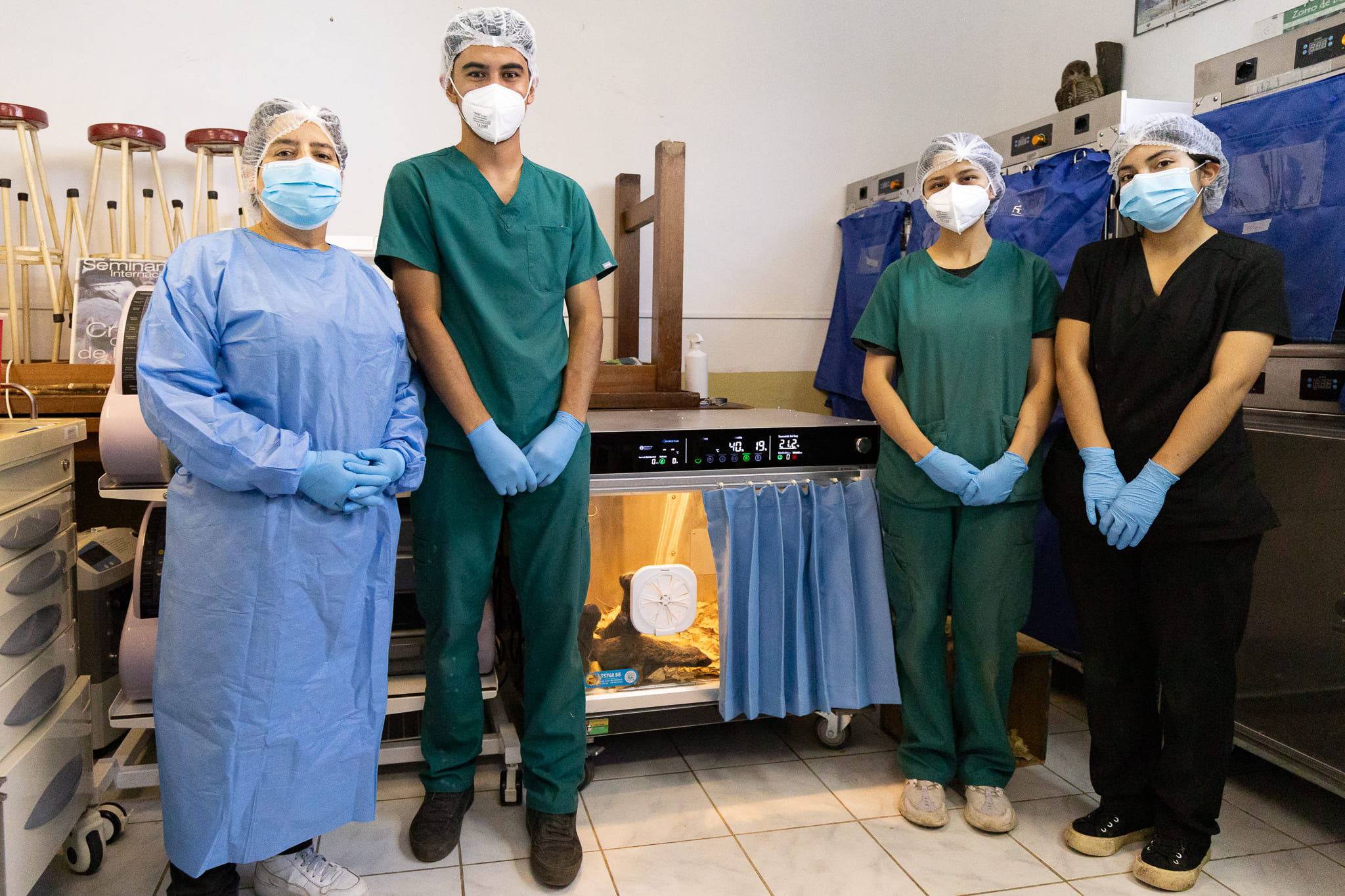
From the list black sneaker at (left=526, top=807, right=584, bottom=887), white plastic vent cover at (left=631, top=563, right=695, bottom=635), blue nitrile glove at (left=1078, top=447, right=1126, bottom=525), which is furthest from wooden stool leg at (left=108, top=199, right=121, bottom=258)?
blue nitrile glove at (left=1078, top=447, right=1126, bottom=525)

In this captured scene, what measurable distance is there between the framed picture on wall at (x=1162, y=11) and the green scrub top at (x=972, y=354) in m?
1.60

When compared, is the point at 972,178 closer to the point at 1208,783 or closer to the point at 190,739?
the point at 1208,783

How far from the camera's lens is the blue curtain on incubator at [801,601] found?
2.22 m

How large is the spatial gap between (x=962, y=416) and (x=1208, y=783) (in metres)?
0.90

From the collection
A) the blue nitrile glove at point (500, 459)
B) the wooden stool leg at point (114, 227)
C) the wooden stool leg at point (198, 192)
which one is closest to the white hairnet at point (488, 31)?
the blue nitrile glove at point (500, 459)

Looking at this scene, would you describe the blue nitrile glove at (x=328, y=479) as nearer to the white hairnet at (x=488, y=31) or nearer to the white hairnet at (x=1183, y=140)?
the white hairnet at (x=488, y=31)

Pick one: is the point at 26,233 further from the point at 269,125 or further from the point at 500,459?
the point at 500,459

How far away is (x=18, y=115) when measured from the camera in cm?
250

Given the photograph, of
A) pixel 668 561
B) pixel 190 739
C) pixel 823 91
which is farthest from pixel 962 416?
pixel 823 91

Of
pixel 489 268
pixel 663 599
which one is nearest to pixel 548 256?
pixel 489 268

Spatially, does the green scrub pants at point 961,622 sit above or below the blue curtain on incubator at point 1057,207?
below

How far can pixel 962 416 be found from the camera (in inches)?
79.8

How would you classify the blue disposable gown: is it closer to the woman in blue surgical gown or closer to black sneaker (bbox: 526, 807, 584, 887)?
the woman in blue surgical gown

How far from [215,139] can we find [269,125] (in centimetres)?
137
